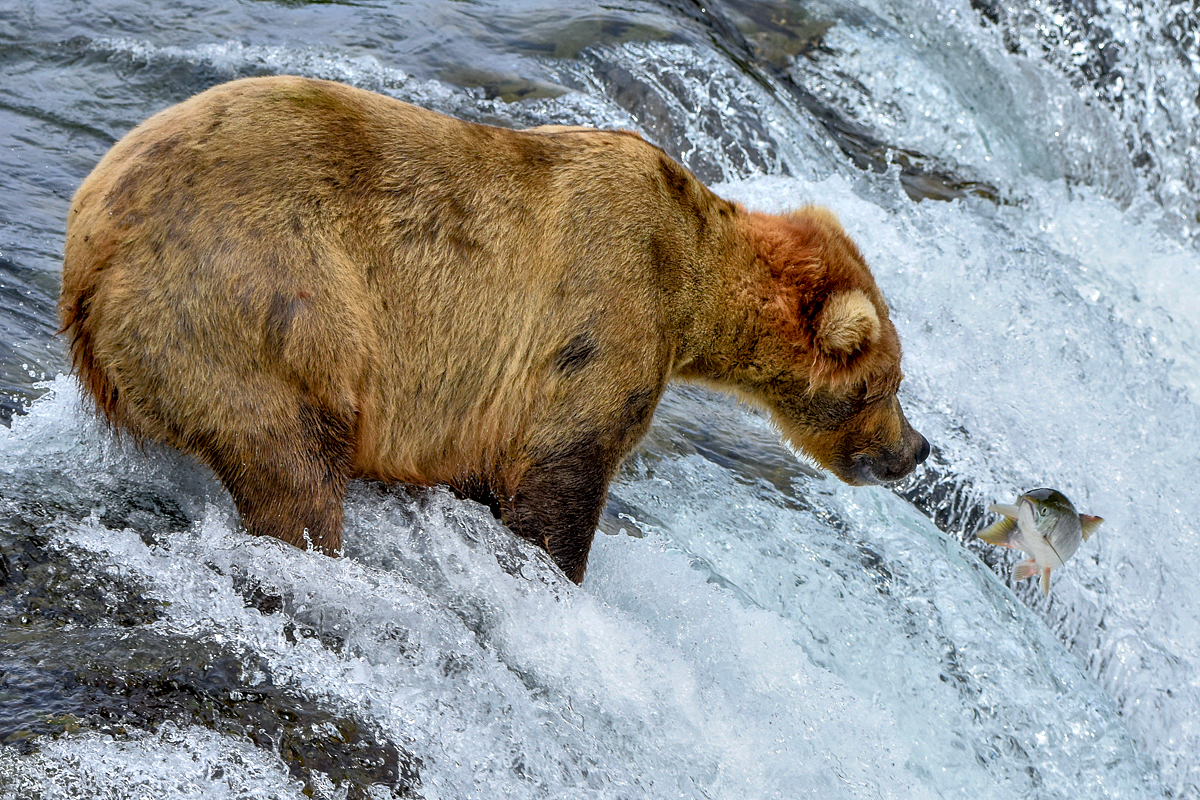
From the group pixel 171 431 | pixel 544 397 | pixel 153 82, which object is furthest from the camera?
pixel 153 82

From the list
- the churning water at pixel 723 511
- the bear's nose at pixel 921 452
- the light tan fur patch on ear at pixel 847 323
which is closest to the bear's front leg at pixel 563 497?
the churning water at pixel 723 511

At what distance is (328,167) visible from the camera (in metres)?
3.80

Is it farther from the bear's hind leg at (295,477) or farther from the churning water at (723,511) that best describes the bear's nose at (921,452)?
the bear's hind leg at (295,477)

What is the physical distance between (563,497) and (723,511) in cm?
157

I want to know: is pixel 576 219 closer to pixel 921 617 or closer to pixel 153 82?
pixel 921 617

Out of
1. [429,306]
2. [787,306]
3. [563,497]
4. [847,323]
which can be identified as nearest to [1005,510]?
[847,323]

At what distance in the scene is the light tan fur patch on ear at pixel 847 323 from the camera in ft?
14.4

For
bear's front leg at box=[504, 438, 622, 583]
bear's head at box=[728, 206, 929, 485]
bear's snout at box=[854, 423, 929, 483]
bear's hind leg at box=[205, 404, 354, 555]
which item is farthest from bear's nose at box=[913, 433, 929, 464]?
bear's hind leg at box=[205, 404, 354, 555]

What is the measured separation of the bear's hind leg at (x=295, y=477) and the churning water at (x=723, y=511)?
0.30 ft

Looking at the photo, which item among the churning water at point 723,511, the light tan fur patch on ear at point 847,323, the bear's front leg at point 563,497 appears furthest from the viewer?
the light tan fur patch on ear at point 847,323

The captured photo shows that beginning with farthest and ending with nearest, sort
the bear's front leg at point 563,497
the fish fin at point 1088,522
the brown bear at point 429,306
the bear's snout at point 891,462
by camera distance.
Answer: the fish fin at point 1088,522, the bear's snout at point 891,462, the bear's front leg at point 563,497, the brown bear at point 429,306

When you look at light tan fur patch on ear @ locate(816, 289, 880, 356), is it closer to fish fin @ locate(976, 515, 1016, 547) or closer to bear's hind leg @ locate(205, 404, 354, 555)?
fish fin @ locate(976, 515, 1016, 547)

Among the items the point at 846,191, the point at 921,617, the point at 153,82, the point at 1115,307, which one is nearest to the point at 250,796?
the point at 921,617

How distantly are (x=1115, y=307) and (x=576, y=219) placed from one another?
19.4 ft
